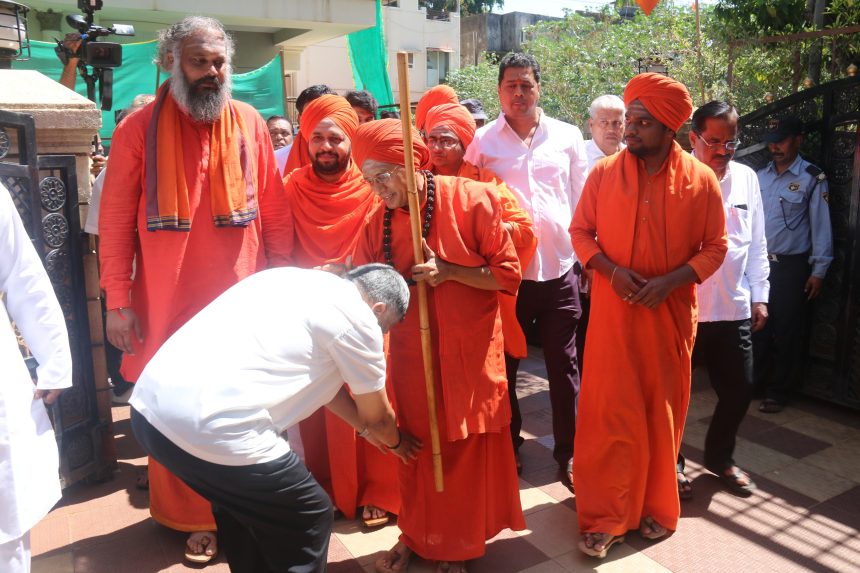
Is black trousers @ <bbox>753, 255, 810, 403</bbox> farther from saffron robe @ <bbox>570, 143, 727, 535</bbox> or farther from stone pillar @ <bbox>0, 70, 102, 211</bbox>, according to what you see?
stone pillar @ <bbox>0, 70, 102, 211</bbox>

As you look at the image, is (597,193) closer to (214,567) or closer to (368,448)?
(368,448)

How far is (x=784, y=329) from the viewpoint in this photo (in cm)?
524

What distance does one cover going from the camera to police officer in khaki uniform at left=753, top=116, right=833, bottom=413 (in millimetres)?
5008

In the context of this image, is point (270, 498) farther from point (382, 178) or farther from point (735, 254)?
point (735, 254)

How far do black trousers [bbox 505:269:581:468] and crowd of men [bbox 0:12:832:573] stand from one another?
0.04 feet

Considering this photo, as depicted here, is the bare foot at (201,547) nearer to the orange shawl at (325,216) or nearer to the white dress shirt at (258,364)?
the white dress shirt at (258,364)

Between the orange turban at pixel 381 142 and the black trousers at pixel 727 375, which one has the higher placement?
the orange turban at pixel 381 142

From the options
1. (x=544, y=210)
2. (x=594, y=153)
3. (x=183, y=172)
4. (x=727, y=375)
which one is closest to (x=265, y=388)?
(x=183, y=172)

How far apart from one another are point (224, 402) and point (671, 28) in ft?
42.2

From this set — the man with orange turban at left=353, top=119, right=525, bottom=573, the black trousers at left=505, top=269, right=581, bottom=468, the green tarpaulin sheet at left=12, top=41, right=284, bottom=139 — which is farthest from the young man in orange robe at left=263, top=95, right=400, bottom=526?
the green tarpaulin sheet at left=12, top=41, right=284, bottom=139

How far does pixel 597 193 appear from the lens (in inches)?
135

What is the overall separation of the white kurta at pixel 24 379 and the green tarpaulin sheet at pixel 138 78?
731 centimetres

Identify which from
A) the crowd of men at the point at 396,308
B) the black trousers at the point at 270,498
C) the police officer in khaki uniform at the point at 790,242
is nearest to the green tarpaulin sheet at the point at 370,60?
the police officer in khaki uniform at the point at 790,242

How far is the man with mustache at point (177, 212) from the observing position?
3.31 metres
